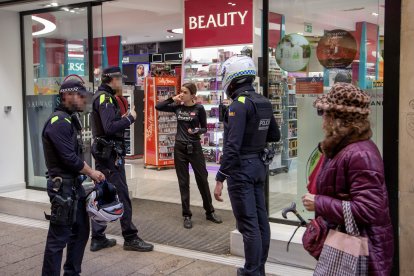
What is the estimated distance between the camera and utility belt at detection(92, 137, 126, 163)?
16.1 feet

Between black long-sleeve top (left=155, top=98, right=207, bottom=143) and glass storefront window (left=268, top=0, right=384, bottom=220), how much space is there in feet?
3.46

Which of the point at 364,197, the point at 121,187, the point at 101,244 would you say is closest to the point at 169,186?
the point at 101,244

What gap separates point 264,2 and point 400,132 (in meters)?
2.02

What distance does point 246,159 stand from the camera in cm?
393

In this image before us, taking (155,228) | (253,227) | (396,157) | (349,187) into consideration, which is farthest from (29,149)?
(349,187)

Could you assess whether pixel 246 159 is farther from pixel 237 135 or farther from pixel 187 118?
pixel 187 118

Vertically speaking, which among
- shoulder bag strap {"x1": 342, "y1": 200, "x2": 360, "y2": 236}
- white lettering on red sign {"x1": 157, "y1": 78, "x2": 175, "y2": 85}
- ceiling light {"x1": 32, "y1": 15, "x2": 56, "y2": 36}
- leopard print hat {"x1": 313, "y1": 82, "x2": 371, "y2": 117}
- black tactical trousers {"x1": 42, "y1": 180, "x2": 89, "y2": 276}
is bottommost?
black tactical trousers {"x1": 42, "y1": 180, "x2": 89, "y2": 276}

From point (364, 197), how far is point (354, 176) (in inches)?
4.3

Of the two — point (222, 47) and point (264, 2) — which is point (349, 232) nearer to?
point (264, 2)

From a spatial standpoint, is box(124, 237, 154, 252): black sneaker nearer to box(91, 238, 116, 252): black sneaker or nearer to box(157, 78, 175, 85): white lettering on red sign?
box(91, 238, 116, 252): black sneaker

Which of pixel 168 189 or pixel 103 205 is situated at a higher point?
pixel 103 205

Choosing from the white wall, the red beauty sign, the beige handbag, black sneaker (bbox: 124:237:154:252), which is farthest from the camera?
the red beauty sign

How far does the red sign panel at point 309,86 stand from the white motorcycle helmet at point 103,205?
2194 mm

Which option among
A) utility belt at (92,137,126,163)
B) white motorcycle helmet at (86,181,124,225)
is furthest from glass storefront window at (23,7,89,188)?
white motorcycle helmet at (86,181,124,225)
